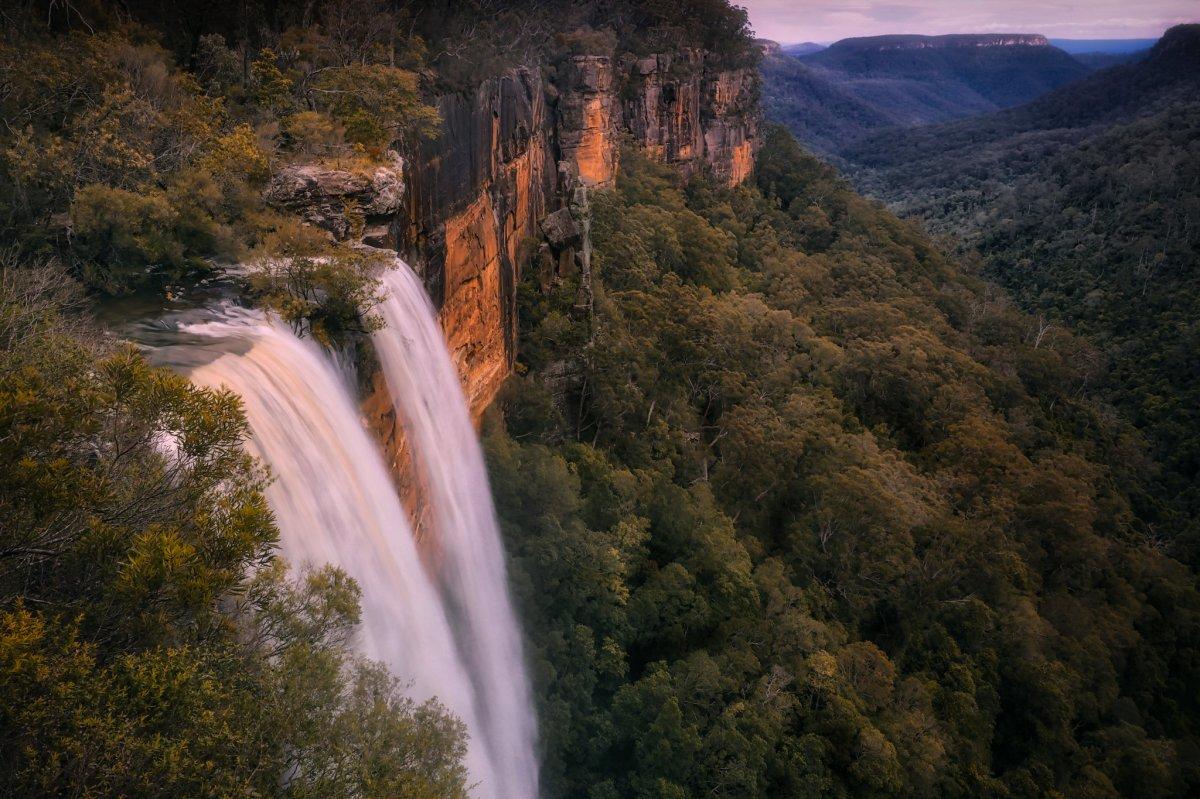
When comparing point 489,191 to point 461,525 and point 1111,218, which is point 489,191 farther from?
point 1111,218

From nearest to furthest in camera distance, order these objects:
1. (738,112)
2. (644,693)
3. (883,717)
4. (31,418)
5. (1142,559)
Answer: (31,418) → (644,693) → (883,717) → (1142,559) → (738,112)

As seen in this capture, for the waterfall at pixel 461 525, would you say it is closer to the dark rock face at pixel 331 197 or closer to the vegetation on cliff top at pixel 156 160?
the dark rock face at pixel 331 197

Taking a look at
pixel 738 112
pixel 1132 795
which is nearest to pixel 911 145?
pixel 738 112

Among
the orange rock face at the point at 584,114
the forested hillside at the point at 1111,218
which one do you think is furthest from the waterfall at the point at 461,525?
the forested hillside at the point at 1111,218

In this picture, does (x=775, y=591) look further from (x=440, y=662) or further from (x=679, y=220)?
(x=679, y=220)

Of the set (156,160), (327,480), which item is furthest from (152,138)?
(327,480)
